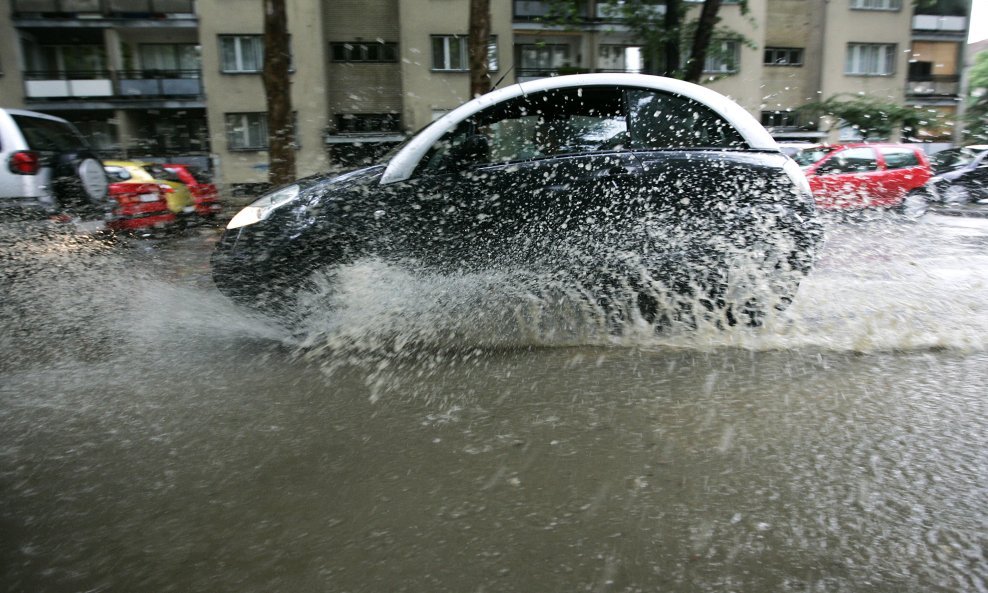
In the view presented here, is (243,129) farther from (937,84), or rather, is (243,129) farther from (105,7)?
(937,84)

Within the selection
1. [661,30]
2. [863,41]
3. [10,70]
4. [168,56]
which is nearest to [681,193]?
[661,30]

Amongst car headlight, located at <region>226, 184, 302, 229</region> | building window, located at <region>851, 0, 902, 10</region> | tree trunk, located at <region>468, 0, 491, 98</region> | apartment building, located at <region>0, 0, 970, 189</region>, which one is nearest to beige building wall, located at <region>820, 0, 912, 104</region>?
building window, located at <region>851, 0, 902, 10</region>

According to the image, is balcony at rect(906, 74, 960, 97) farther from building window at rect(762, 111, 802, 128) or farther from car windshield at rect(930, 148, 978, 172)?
car windshield at rect(930, 148, 978, 172)

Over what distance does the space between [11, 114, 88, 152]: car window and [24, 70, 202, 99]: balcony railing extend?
21.7 metres

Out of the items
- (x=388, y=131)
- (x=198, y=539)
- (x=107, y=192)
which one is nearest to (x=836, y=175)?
(x=107, y=192)

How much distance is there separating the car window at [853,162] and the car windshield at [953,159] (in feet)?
13.3

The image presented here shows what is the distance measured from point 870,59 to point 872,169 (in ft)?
76.7

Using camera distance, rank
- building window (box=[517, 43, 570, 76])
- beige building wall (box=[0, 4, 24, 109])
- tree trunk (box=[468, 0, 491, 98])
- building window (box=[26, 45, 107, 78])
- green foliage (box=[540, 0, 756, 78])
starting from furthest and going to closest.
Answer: building window (box=[26, 45, 107, 78]) < building window (box=[517, 43, 570, 76]) < beige building wall (box=[0, 4, 24, 109]) < green foliage (box=[540, 0, 756, 78]) < tree trunk (box=[468, 0, 491, 98])

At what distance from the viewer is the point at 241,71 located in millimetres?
27516

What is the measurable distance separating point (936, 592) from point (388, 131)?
28.5 m

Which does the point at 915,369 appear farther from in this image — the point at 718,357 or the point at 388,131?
the point at 388,131

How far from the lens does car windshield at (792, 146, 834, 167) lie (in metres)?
12.3

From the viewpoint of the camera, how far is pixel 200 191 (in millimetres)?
13281

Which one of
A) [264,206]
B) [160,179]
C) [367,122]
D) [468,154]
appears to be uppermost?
[367,122]
